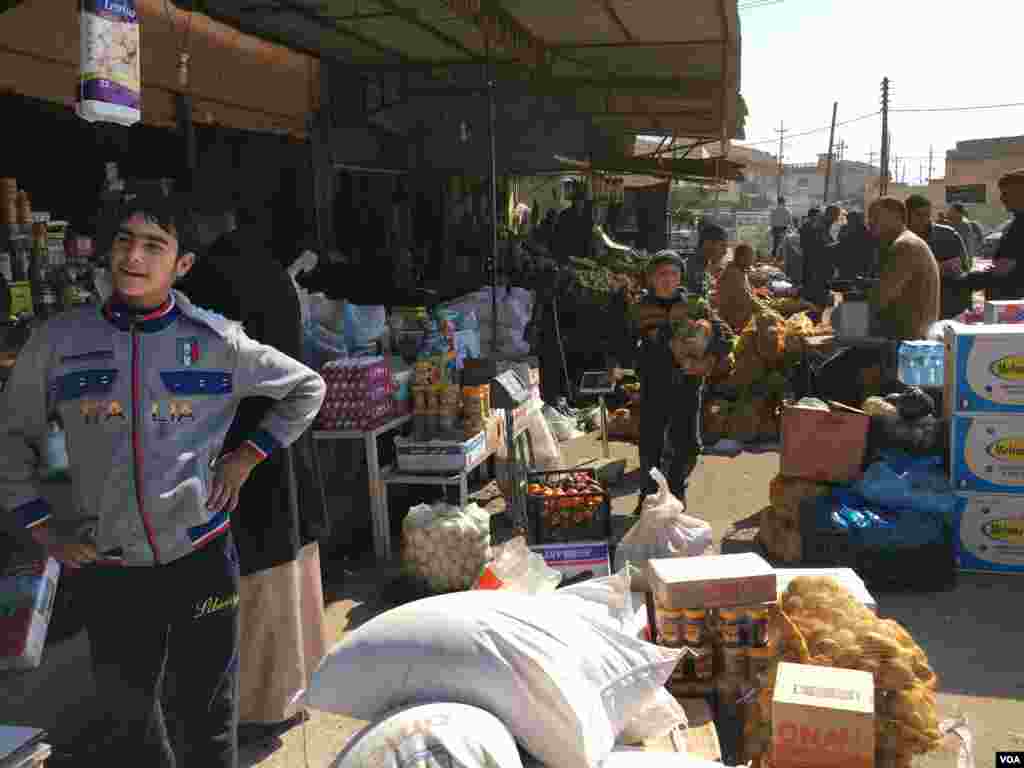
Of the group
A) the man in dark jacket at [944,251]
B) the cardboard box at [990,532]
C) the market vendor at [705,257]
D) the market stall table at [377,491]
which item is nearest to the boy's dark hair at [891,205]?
A: the man in dark jacket at [944,251]

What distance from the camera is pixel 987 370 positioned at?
17.3ft

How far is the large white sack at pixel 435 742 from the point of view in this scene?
1839 mm

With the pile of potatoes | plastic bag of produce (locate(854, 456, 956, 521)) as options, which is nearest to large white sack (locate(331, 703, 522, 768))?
the pile of potatoes

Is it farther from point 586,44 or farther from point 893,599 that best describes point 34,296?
point 586,44

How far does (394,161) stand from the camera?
9180mm

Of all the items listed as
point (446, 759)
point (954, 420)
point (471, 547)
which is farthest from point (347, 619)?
point (954, 420)

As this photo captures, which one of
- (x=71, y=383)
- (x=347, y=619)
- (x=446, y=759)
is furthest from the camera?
(x=347, y=619)

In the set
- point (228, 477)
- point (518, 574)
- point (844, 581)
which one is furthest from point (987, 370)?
point (228, 477)

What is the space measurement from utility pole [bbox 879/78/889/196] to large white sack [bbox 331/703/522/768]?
93.0ft

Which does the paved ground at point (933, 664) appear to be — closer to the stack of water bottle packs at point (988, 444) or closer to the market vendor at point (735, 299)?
the stack of water bottle packs at point (988, 444)

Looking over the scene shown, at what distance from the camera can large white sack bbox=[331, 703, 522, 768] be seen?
6.03 ft

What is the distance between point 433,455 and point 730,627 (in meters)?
2.70

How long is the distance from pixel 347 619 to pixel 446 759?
3015mm

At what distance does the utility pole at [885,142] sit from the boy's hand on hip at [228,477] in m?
27.9
